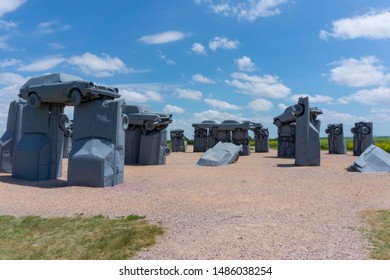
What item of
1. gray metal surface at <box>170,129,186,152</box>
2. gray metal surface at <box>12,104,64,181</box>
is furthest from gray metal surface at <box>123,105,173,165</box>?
gray metal surface at <box>170,129,186,152</box>

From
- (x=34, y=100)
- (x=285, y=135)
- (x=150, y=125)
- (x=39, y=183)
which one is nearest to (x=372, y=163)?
(x=285, y=135)

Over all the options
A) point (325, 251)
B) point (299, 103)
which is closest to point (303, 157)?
point (299, 103)

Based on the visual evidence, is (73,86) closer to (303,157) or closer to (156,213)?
(156,213)

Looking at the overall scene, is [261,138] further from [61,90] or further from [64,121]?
[61,90]

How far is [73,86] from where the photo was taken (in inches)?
446

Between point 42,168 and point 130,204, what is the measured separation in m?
5.50

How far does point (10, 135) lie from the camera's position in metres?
15.3

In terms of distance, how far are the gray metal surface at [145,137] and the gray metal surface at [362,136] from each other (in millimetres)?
15857

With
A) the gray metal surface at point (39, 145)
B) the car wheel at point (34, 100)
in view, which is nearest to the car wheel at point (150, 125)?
the gray metal surface at point (39, 145)

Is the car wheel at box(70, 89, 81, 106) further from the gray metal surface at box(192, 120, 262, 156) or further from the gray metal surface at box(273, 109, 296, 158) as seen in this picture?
the gray metal surface at box(192, 120, 262, 156)

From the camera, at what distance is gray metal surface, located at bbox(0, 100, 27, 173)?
49.0 feet

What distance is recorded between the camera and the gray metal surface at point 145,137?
19.4 m

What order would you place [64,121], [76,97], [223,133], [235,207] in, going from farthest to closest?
[223,133] < [64,121] < [76,97] < [235,207]

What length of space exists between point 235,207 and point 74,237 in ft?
12.5
